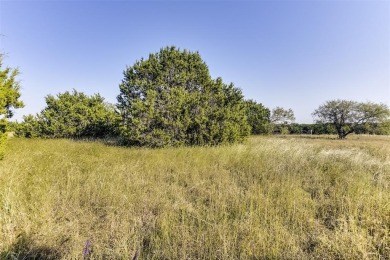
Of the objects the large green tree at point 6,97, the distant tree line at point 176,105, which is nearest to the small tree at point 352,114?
the distant tree line at point 176,105

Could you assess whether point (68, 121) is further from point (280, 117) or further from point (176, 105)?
point (280, 117)

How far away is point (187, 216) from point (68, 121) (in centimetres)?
1586

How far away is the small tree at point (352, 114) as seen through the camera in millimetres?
33969

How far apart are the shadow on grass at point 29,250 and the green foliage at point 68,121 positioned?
12.5m

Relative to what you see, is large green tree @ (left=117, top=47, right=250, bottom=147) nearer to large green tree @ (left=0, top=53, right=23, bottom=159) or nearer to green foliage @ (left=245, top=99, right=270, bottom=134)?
large green tree @ (left=0, top=53, right=23, bottom=159)

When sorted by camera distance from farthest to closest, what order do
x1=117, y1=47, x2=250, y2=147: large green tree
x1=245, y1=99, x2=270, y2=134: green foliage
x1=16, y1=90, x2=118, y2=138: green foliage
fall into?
x1=245, y1=99, x2=270, y2=134: green foliage → x1=16, y1=90, x2=118, y2=138: green foliage → x1=117, y1=47, x2=250, y2=147: large green tree

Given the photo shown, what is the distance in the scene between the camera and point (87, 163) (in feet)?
19.3

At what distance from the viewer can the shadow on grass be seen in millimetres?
2197

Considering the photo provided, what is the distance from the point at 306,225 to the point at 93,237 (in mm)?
2953

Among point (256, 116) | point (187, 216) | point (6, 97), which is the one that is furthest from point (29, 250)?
point (256, 116)

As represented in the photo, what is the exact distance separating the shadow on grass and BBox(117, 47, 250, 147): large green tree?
787 cm

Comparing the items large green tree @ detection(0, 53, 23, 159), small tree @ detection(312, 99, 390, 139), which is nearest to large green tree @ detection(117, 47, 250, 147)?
large green tree @ detection(0, 53, 23, 159)

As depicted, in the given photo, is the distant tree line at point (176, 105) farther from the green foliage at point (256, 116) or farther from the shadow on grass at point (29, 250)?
the green foliage at point (256, 116)

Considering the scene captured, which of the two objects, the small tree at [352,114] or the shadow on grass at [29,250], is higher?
the small tree at [352,114]
